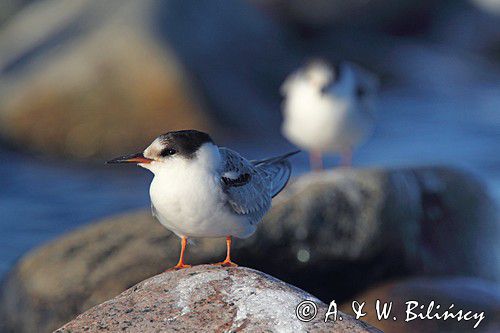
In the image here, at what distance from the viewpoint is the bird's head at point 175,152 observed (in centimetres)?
420

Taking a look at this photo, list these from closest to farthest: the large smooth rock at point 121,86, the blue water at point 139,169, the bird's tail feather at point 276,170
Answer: the bird's tail feather at point 276,170
the blue water at point 139,169
the large smooth rock at point 121,86

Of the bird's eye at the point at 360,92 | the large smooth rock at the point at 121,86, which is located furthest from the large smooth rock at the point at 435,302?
the large smooth rock at the point at 121,86

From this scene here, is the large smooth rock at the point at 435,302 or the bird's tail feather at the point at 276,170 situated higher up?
the bird's tail feather at the point at 276,170

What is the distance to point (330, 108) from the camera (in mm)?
8305

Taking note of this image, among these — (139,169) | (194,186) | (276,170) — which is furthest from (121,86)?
(194,186)

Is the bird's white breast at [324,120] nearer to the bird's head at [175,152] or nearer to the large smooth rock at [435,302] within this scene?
the large smooth rock at [435,302]

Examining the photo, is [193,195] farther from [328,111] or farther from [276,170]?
[328,111]

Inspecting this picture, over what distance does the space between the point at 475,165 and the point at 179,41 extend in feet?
13.6

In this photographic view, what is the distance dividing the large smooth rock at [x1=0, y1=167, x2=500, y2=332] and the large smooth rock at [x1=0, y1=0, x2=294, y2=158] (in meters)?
4.95

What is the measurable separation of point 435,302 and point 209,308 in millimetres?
3073

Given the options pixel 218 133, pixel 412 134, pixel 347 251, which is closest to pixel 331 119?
pixel 347 251

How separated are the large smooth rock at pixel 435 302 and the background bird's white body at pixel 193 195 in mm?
2599

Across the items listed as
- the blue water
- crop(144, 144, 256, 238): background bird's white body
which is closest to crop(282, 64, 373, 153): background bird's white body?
the blue water

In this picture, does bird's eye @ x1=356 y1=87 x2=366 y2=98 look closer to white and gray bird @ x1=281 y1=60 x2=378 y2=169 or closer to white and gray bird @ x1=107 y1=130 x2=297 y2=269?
white and gray bird @ x1=281 y1=60 x2=378 y2=169
